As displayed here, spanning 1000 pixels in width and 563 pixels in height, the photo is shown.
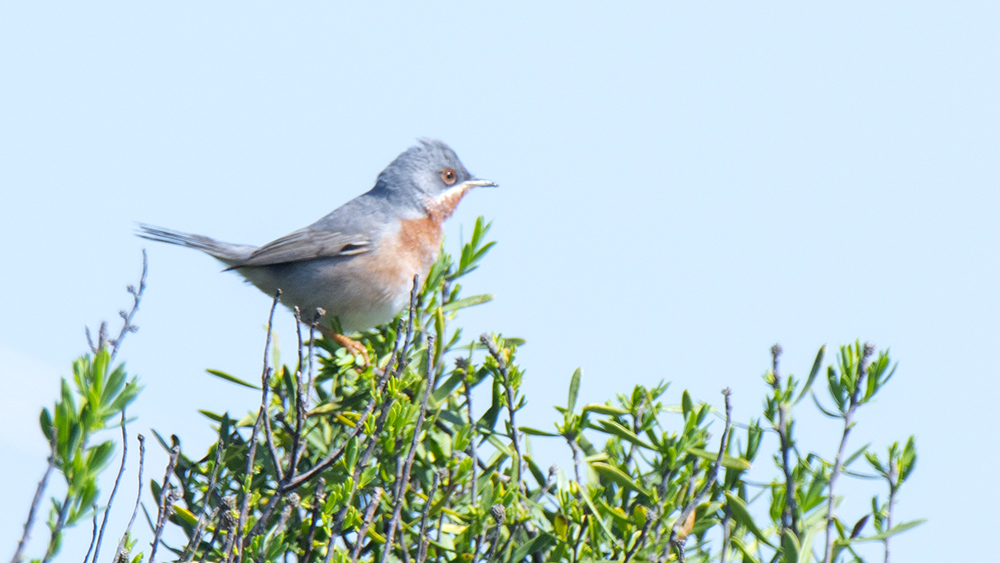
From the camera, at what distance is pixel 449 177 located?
7.09m

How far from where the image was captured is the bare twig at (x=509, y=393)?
332 centimetres

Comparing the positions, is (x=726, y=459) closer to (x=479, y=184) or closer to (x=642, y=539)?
(x=642, y=539)

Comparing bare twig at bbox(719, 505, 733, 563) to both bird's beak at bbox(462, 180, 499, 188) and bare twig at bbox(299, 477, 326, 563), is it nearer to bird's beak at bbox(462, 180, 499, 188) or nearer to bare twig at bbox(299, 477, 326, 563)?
bare twig at bbox(299, 477, 326, 563)

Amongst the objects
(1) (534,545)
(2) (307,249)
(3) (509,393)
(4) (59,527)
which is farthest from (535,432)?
(2) (307,249)

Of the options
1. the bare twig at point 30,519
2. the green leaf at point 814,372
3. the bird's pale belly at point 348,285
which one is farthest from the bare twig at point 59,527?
the bird's pale belly at point 348,285

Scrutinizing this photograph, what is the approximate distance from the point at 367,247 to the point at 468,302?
204cm

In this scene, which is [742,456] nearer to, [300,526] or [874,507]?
[874,507]

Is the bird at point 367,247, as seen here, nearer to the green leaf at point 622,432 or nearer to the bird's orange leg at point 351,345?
the bird's orange leg at point 351,345

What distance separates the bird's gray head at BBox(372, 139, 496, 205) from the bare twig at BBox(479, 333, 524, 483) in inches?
136

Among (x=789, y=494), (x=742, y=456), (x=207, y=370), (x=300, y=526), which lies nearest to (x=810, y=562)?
(x=789, y=494)

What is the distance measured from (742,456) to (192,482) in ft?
6.76

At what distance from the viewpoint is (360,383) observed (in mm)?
3834

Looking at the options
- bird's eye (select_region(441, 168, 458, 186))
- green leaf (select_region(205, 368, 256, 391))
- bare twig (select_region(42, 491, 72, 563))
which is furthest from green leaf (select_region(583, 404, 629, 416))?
bird's eye (select_region(441, 168, 458, 186))

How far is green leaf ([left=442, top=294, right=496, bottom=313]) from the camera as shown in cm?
437
